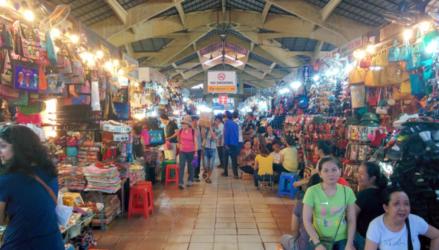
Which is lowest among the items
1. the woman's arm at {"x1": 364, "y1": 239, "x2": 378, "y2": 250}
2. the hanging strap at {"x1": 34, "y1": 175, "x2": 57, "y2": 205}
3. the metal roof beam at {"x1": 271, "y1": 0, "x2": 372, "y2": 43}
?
the woman's arm at {"x1": 364, "y1": 239, "x2": 378, "y2": 250}

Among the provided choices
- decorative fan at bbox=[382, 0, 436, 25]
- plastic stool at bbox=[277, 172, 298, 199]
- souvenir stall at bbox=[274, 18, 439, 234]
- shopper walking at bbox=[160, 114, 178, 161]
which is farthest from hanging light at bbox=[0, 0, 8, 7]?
shopper walking at bbox=[160, 114, 178, 161]

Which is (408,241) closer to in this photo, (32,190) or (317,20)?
(32,190)

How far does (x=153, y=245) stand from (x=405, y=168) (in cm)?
275

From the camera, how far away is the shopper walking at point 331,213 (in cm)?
272

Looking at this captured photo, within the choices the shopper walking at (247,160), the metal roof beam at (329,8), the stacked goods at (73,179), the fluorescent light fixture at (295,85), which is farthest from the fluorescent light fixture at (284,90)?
the stacked goods at (73,179)

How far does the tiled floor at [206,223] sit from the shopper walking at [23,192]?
227cm

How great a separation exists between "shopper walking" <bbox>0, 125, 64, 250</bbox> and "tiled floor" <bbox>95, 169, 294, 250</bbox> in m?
2.27

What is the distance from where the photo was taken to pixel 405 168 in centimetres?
307

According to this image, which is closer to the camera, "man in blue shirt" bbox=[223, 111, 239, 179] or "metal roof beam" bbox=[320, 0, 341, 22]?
"man in blue shirt" bbox=[223, 111, 239, 179]

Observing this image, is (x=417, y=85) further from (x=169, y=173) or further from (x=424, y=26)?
(x=169, y=173)

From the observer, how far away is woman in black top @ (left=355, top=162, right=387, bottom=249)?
2945mm

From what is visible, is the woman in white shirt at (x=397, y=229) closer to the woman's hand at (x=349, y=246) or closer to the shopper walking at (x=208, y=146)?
the woman's hand at (x=349, y=246)

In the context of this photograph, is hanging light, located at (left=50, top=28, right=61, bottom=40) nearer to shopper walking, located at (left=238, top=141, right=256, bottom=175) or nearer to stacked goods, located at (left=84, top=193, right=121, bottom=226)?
stacked goods, located at (left=84, top=193, right=121, bottom=226)

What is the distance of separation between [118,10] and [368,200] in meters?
8.84
